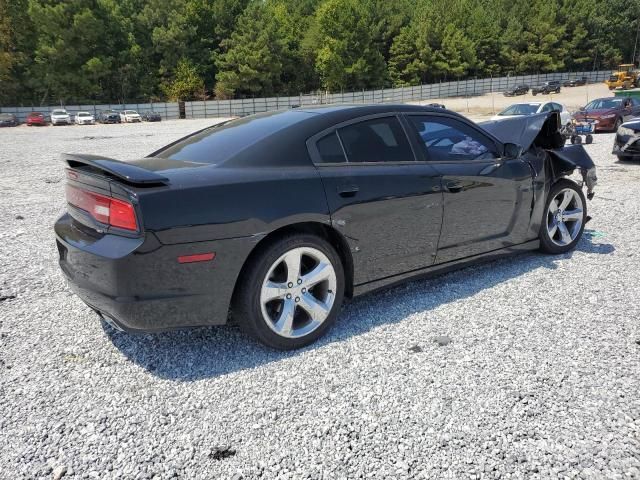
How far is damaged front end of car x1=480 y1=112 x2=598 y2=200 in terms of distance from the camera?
446 cm

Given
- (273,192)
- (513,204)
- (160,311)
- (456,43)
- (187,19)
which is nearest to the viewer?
(160,311)

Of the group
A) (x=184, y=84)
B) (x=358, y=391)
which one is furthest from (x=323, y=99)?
(x=358, y=391)

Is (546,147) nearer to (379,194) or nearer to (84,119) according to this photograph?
(379,194)

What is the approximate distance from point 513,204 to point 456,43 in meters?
82.1

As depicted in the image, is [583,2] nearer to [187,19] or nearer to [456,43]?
[456,43]

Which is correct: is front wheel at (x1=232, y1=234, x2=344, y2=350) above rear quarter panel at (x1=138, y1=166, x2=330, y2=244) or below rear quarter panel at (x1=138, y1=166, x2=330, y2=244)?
below

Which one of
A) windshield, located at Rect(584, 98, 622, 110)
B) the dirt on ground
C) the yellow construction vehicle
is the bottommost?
windshield, located at Rect(584, 98, 622, 110)

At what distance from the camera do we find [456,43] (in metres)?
77.5

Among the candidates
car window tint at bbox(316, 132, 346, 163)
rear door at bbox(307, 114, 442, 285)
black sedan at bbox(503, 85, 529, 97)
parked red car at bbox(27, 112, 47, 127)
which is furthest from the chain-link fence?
car window tint at bbox(316, 132, 346, 163)

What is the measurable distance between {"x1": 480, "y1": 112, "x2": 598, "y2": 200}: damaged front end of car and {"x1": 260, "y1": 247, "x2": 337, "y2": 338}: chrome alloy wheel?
2379 millimetres

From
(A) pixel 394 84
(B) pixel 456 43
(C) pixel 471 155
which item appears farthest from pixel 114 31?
(C) pixel 471 155

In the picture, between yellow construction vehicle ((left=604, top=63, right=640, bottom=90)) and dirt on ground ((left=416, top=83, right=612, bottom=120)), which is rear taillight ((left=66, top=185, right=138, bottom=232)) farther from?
yellow construction vehicle ((left=604, top=63, right=640, bottom=90))


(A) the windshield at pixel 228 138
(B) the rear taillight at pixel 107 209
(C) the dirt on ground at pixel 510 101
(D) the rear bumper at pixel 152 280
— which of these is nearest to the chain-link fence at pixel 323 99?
(C) the dirt on ground at pixel 510 101

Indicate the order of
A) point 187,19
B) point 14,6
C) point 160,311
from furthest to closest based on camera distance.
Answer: point 187,19, point 14,6, point 160,311
